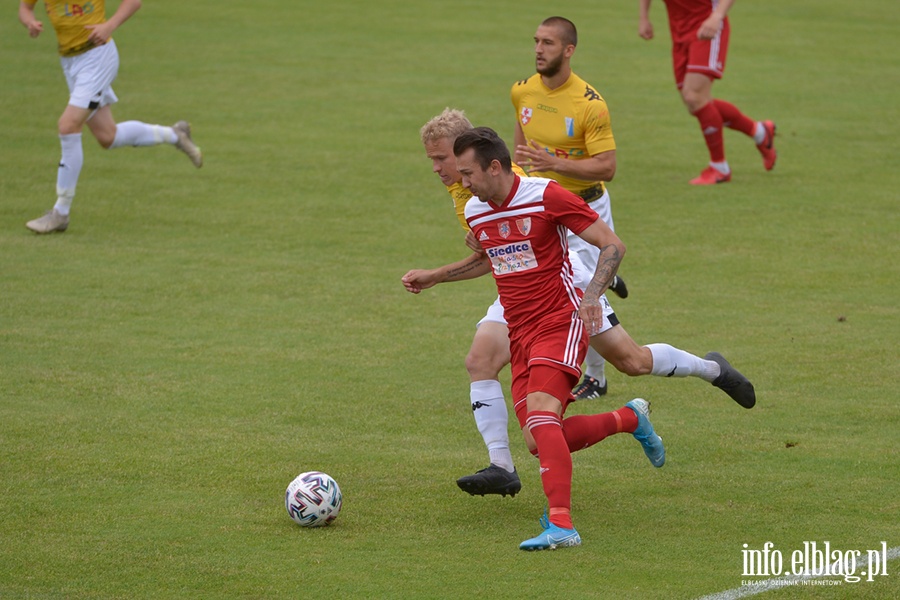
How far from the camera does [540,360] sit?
238 inches

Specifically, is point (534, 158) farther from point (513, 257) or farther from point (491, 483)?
point (491, 483)

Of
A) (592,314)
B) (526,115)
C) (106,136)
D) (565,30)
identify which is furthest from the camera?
(106,136)

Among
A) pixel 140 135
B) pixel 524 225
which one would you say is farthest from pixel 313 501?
pixel 140 135

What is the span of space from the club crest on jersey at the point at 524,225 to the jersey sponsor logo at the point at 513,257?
0.17ft

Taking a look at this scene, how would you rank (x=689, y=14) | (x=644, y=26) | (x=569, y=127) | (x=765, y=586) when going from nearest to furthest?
(x=765, y=586), (x=569, y=127), (x=689, y=14), (x=644, y=26)

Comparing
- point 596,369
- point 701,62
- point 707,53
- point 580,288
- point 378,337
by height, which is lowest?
point 378,337

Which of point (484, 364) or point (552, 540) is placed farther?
point (484, 364)

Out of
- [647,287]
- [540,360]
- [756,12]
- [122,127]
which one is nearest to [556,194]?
[540,360]

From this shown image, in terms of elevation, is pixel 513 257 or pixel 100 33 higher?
pixel 100 33

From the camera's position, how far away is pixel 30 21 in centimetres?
1176

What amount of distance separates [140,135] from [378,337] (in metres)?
4.55

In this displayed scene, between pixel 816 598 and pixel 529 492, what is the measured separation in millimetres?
1974

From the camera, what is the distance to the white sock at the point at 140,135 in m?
12.6

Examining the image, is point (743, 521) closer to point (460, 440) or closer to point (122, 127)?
point (460, 440)
